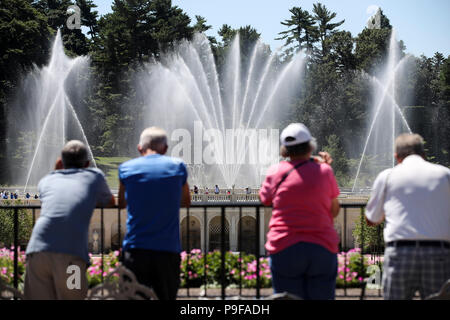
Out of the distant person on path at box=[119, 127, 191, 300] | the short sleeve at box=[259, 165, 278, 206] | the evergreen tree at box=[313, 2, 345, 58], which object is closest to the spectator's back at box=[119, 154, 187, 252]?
the distant person on path at box=[119, 127, 191, 300]

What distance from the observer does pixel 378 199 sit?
483 cm

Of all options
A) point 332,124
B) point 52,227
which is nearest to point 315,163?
point 52,227

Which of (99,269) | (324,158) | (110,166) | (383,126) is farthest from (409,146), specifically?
(383,126)

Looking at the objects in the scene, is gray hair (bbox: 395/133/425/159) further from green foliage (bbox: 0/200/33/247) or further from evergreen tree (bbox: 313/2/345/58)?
evergreen tree (bbox: 313/2/345/58)

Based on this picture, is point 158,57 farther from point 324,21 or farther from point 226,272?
point 226,272

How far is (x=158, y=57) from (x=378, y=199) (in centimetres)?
6005

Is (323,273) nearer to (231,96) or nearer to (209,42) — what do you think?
(231,96)

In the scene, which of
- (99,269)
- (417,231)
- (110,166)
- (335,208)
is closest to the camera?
(417,231)

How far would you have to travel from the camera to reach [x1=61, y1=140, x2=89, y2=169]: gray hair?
16.6ft

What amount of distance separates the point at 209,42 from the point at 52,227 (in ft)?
209

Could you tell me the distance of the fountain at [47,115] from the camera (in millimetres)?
49875

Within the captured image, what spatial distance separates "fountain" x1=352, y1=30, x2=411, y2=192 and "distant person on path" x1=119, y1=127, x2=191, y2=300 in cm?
4774

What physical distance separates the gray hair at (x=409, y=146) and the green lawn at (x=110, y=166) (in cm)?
4966

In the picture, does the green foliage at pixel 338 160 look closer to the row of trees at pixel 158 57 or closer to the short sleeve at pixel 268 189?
the row of trees at pixel 158 57
